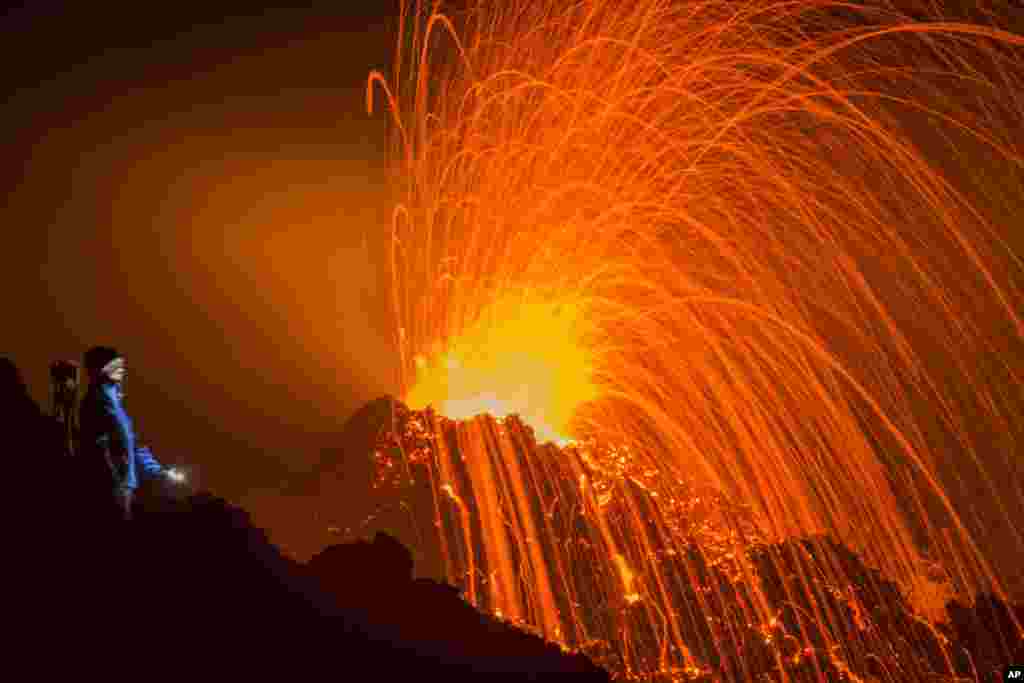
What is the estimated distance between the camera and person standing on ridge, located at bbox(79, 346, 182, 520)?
1092 cm

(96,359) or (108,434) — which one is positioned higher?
(96,359)

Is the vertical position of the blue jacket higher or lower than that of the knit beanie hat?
lower

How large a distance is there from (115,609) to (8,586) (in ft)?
3.79

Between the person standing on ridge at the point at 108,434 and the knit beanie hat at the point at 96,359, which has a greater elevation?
the knit beanie hat at the point at 96,359

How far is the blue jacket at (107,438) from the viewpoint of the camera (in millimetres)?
10961

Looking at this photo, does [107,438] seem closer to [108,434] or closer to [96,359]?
[108,434]

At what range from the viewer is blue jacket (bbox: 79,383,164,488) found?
11.0m

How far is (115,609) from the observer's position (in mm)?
9539

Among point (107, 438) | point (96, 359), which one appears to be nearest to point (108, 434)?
point (107, 438)

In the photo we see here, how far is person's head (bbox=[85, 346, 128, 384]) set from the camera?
11375mm

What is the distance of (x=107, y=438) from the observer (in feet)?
36.6

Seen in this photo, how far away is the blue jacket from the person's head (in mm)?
104

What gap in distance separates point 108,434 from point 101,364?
1.01 metres

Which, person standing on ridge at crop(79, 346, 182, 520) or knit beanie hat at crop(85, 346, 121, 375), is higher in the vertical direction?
knit beanie hat at crop(85, 346, 121, 375)
